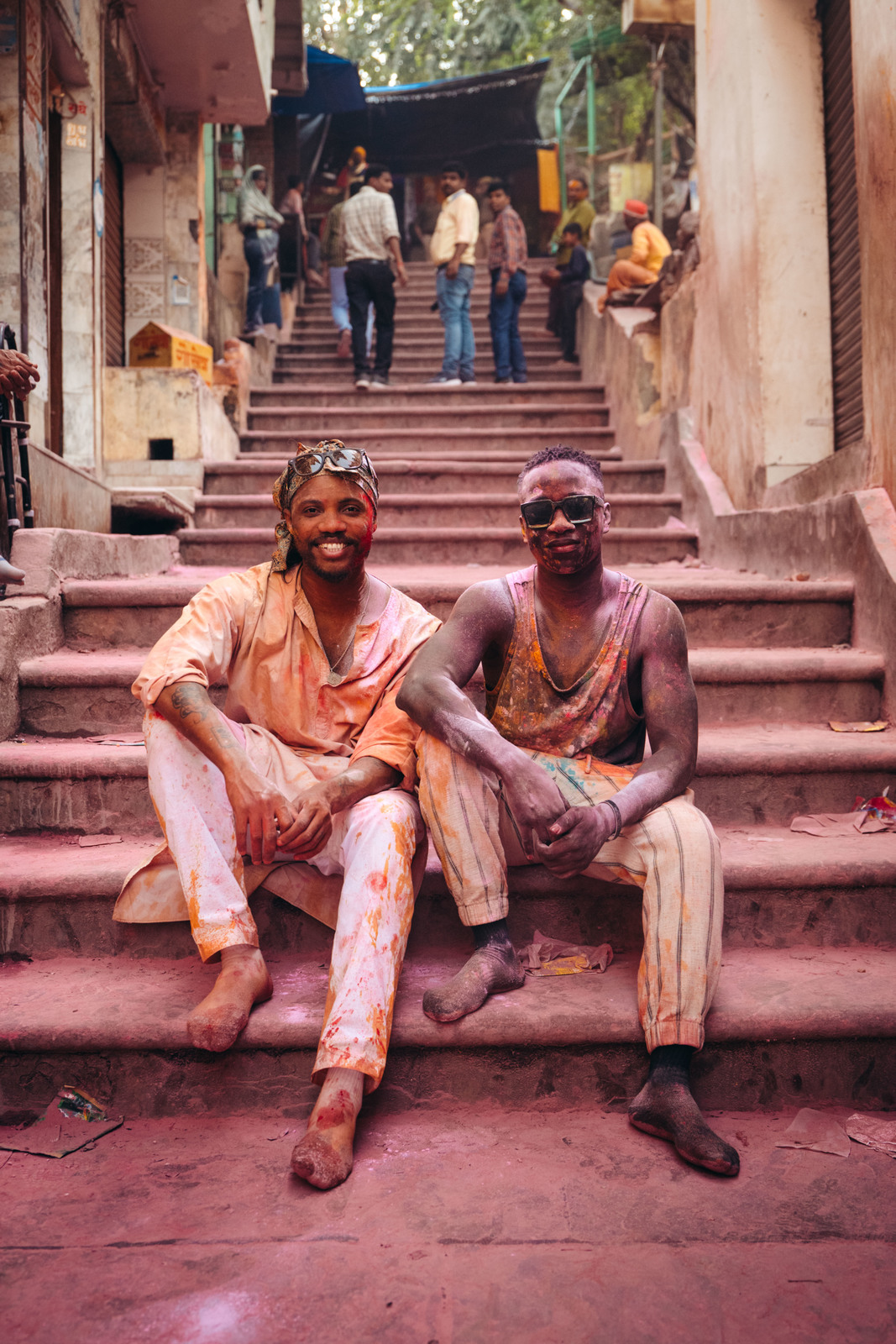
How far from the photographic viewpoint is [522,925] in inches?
101

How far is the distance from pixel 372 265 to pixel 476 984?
7071 mm

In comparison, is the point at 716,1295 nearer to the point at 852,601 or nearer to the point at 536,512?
the point at 536,512

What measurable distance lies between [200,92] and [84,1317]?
9.29 meters

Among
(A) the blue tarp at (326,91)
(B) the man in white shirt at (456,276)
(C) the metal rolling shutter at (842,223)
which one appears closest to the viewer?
(C) the metal rolling shutter at (842,223)

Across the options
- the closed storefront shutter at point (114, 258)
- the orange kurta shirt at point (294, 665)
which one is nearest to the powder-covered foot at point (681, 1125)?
the orange kurta shirt at point (294, 665)

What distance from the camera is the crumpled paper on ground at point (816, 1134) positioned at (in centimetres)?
199

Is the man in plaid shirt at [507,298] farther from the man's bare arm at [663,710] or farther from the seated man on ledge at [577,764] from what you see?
the man's bare arm at [663,710]

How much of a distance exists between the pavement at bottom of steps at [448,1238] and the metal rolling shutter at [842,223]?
362 cm

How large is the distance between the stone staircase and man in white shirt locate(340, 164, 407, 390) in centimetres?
400

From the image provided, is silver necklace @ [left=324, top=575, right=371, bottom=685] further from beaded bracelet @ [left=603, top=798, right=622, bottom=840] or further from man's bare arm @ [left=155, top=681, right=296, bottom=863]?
beaded bracelet @ [left=603, top=798, right=622, bottom=840]

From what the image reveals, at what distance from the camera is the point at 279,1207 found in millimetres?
1783

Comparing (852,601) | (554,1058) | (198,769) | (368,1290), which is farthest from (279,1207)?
(852,601)

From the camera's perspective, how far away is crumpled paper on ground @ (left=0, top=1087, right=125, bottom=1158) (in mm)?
1996

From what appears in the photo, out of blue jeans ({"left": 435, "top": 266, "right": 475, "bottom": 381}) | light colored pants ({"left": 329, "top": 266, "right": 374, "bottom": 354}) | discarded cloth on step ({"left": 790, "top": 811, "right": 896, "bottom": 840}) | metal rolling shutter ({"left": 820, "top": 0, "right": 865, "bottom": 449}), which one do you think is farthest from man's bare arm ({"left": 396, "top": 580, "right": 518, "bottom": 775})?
light colored pants ({"left": 329, "top": 266, "right": 374, "bottom": 354})
